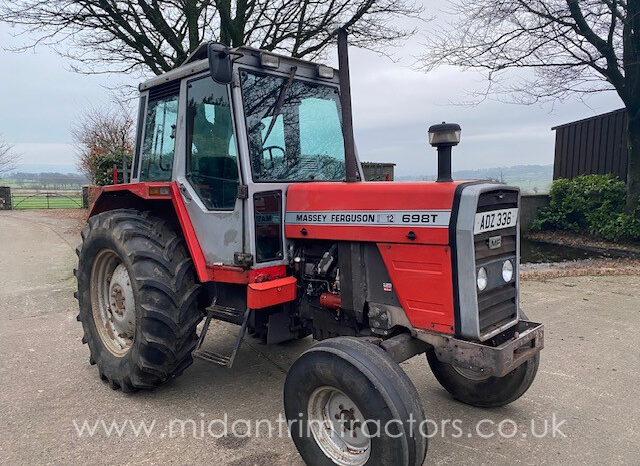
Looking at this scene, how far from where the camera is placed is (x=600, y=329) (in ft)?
16.9

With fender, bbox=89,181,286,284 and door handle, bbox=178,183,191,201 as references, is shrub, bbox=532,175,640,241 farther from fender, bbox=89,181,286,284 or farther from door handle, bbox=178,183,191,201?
door handle, bbox=178,183,191,201

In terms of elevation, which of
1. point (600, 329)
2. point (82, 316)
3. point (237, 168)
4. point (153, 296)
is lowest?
point (600, 329)

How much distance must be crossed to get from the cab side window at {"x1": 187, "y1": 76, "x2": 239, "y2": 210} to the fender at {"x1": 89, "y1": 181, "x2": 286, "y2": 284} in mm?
197

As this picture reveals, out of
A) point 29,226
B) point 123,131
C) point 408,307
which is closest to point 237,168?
point 408,307

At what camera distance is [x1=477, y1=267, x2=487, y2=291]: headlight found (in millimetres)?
2658

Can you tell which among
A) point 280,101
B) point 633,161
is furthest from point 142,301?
point 633,161

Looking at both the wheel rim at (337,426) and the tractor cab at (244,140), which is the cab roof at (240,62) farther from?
the wheel rim at (337,426)

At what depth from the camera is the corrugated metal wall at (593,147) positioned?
39.7 ft

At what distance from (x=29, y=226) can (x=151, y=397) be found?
13.6 m

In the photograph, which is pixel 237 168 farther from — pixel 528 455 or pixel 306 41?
pixel 306 41

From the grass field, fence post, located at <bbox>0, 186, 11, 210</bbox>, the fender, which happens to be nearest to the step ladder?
the fender

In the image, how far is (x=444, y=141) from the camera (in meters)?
2.61

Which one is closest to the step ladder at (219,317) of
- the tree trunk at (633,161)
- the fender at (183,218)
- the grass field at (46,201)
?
the fender at (183,218)

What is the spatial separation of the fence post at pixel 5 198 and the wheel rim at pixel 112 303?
21.0m
